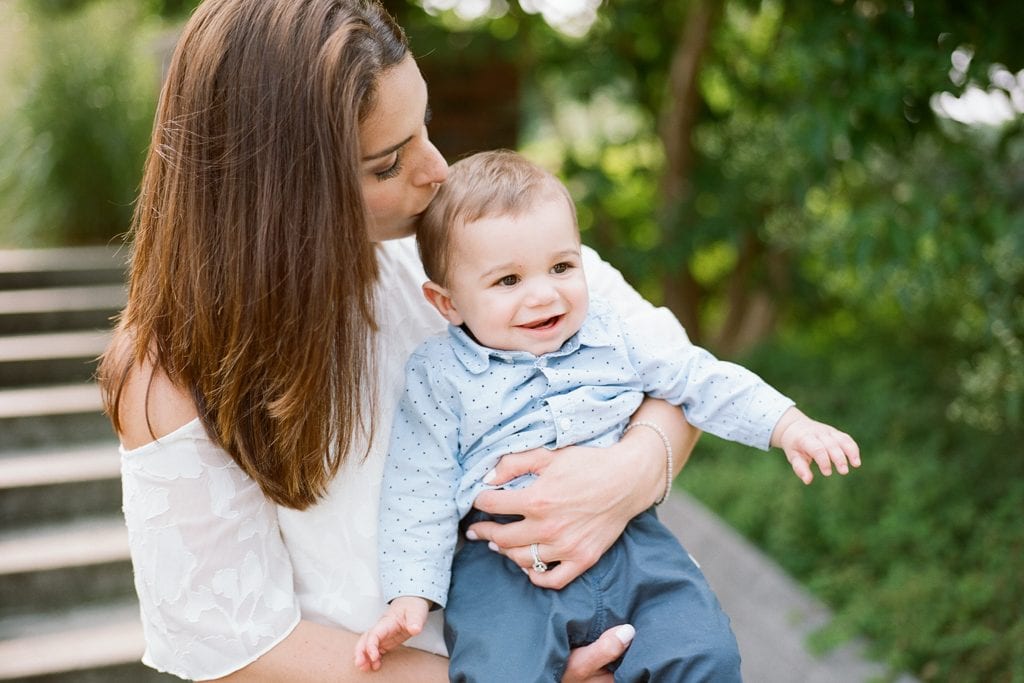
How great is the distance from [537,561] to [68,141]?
Answer: 17.2 ft

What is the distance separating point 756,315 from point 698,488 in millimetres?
1905

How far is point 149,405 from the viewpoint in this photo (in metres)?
1.49

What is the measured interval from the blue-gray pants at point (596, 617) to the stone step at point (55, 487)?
8.96 ft

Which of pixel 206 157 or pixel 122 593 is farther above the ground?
pixel 206 157

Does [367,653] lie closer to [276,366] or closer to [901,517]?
[276,366]

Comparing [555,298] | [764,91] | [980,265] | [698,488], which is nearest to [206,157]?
[555,298]

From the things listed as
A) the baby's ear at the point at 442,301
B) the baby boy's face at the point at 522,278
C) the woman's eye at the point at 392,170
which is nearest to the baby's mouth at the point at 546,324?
the baby boy's face at the point at 522,278

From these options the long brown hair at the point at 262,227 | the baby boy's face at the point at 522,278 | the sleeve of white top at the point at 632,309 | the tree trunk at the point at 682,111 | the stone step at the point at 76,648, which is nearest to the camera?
the long brown hair at the point at 262,227

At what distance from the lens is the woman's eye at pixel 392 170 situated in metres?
1.55

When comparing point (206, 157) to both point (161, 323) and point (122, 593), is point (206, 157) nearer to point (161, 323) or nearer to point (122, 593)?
point (161, 323)

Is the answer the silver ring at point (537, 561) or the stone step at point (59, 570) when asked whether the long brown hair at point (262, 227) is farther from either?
the stone step at point (59, 570)

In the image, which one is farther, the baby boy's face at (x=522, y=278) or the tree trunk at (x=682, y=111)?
the tree trunk at (x=682, y=111)

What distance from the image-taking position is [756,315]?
19.1 feet

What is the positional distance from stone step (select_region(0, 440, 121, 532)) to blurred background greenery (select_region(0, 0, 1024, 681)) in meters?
1.32
